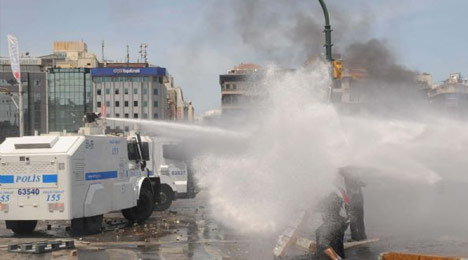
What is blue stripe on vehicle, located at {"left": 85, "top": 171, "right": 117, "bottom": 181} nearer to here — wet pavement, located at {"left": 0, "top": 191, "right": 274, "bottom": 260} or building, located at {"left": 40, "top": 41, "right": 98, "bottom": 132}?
wet pavement, located at {"left": 0, "top": 191, "right": 274, "bottom": 260}

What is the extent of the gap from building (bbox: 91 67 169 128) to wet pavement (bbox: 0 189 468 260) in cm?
11325

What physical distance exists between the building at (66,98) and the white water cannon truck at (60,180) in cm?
10928


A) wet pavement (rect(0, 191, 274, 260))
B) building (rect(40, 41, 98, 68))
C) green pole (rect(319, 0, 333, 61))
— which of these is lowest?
wet pavement (rect(0, 191, 274, 260))

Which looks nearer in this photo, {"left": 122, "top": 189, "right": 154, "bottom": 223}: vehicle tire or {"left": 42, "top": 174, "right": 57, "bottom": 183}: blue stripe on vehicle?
{"left": 42, "top": 174, "right": 57, "bottom": 183}: blue stripe on vehicle

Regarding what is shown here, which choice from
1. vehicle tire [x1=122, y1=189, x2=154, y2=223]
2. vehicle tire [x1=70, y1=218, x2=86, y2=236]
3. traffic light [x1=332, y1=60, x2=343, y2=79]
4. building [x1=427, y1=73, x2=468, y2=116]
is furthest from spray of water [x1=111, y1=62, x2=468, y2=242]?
building [x1=427, y1=73, x2=468, y2=116]

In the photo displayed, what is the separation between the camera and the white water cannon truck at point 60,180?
1265 centimetres

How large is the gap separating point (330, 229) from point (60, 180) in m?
6.50

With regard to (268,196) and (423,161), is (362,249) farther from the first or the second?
(423,161)

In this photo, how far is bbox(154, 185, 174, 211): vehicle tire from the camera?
1958cm

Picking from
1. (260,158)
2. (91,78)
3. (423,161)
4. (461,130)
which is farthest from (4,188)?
(91,78)

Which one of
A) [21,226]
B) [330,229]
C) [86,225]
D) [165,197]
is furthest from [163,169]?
[330,229]

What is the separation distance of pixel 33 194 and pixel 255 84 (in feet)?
18.3

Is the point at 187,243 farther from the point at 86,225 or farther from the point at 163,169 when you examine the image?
the point at 163,169

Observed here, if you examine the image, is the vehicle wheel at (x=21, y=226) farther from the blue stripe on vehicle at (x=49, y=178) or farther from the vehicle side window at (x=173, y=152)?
the vehicle side window at (x=173, y=152)
